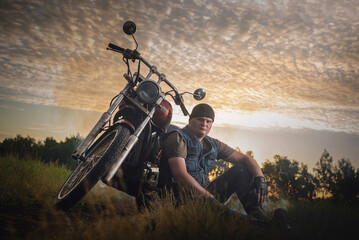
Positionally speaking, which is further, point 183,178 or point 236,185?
point 236,185

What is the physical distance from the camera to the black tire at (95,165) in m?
1.77

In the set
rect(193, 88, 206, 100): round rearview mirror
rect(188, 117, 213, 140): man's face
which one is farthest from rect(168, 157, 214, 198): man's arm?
rect(193, 88, 206, 100): round rearview mirror

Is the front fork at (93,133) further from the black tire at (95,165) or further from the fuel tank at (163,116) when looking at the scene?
the fuel tank at (163,116)

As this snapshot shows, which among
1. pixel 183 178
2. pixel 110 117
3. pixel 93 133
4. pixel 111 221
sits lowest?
pixel 111 221

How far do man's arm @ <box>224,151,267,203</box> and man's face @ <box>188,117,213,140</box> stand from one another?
69 cm

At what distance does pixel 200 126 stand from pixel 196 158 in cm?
46

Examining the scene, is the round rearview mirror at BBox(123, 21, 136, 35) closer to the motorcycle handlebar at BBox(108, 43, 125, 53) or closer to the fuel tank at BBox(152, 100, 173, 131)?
→ the motorcycle handlebar at BBox(108, 43, 125, 53)

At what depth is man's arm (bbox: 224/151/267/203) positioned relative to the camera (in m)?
2.60

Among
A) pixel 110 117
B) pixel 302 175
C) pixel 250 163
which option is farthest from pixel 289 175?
pixel 110 117

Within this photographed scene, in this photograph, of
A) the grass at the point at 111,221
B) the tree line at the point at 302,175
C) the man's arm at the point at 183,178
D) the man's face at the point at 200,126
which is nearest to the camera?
the grass at the point at 111,221

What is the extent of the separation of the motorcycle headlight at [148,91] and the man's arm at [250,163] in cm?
158

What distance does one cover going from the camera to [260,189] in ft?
8.57

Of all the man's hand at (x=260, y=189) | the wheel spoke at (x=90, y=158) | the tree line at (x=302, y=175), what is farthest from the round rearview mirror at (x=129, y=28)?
the tree line at (x=302, y=175)

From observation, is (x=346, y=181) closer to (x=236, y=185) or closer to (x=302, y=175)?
(x=302, y=175)
